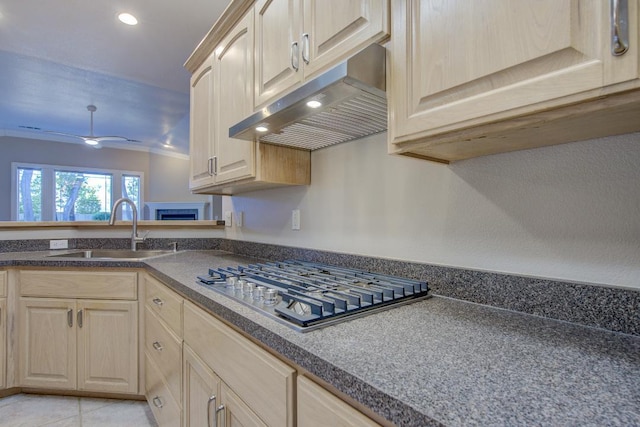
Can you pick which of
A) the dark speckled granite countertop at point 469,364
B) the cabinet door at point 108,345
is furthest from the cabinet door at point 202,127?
the dark speckled granite countertop at point 469,364

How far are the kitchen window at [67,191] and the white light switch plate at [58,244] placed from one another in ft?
14.1

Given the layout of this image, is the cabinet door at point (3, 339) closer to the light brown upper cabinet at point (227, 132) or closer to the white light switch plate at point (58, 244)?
the white light switch plate at point (58, 244)

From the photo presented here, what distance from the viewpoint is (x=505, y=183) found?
3.30 feet

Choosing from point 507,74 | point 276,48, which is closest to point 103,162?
point 276,48

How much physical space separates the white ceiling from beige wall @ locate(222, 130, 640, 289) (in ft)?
5.26

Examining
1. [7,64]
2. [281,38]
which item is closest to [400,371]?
[281,38]

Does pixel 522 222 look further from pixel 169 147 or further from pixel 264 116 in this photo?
pixel 169 147

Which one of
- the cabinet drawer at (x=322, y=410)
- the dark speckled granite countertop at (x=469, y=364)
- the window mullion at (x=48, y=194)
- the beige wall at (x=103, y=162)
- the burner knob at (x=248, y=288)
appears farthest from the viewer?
the window mullion at (x=48, y=194)

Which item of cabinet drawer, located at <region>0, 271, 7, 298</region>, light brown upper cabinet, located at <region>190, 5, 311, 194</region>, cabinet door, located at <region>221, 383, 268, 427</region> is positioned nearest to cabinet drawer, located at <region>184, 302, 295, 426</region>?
cabinet door, located at <region>221, 383, 268, 427</region>

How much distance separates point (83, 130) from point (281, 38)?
6.31 m

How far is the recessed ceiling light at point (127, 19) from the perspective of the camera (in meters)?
2.22

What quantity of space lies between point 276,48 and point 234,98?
0.42 meters

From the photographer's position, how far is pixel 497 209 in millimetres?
1026

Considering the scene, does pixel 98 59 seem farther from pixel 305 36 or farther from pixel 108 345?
pixel 305 36
